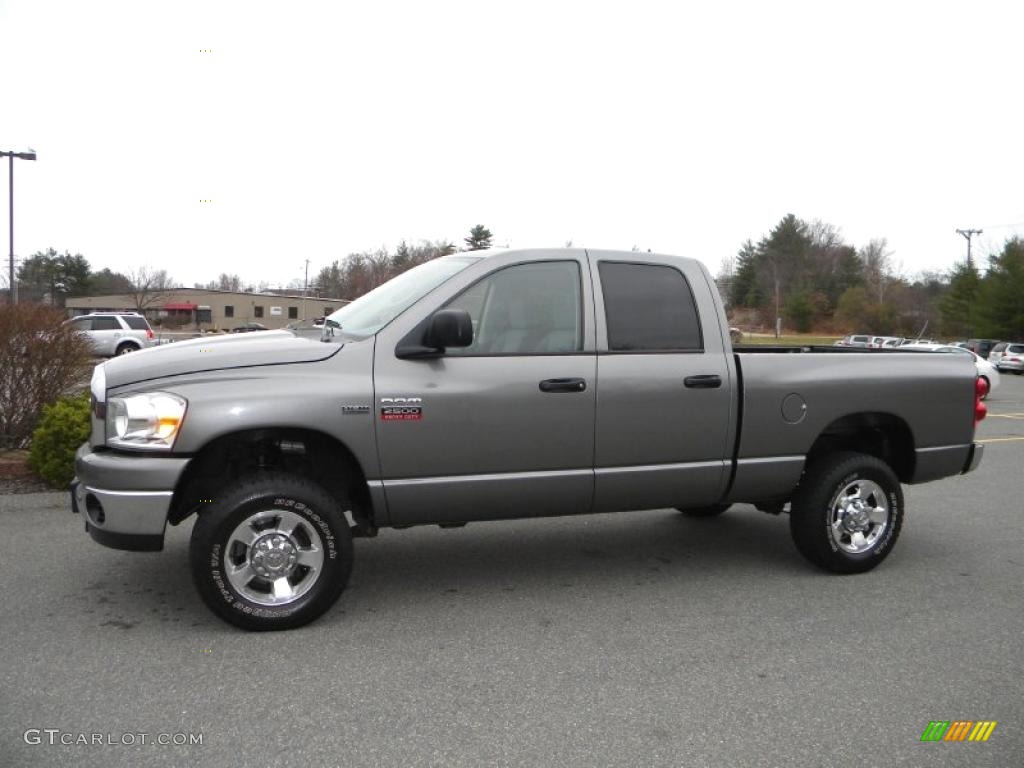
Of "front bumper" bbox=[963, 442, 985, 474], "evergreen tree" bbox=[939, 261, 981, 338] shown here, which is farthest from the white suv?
"evergreen tree" bbox=[939, 261, 981, 338]

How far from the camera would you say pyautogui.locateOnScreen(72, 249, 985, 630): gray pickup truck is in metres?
3.97

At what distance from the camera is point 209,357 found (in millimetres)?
4102

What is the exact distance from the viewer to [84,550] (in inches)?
212

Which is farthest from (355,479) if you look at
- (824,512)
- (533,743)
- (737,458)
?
(824,512)

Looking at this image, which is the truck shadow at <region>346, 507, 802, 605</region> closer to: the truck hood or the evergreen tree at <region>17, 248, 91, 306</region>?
the truck hood

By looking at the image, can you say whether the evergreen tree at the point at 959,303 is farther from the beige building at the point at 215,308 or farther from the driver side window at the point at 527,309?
the beige building at the point at 215,308

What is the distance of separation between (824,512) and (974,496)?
3660 mm

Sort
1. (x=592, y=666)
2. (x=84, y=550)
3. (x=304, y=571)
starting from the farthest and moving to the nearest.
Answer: (x=84, y=550) → (x=304, y=571) → (x=592, y=666)

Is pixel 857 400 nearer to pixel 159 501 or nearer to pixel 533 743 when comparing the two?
pixel 533 743

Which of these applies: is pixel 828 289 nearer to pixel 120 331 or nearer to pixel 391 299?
pixel 120 331

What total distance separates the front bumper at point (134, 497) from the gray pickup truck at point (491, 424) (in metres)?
0.01

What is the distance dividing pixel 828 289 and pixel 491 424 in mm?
90072

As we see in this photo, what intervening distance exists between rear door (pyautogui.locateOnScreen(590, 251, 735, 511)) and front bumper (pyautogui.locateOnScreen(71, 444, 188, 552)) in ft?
7.15

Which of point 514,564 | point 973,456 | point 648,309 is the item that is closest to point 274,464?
point 514,564
